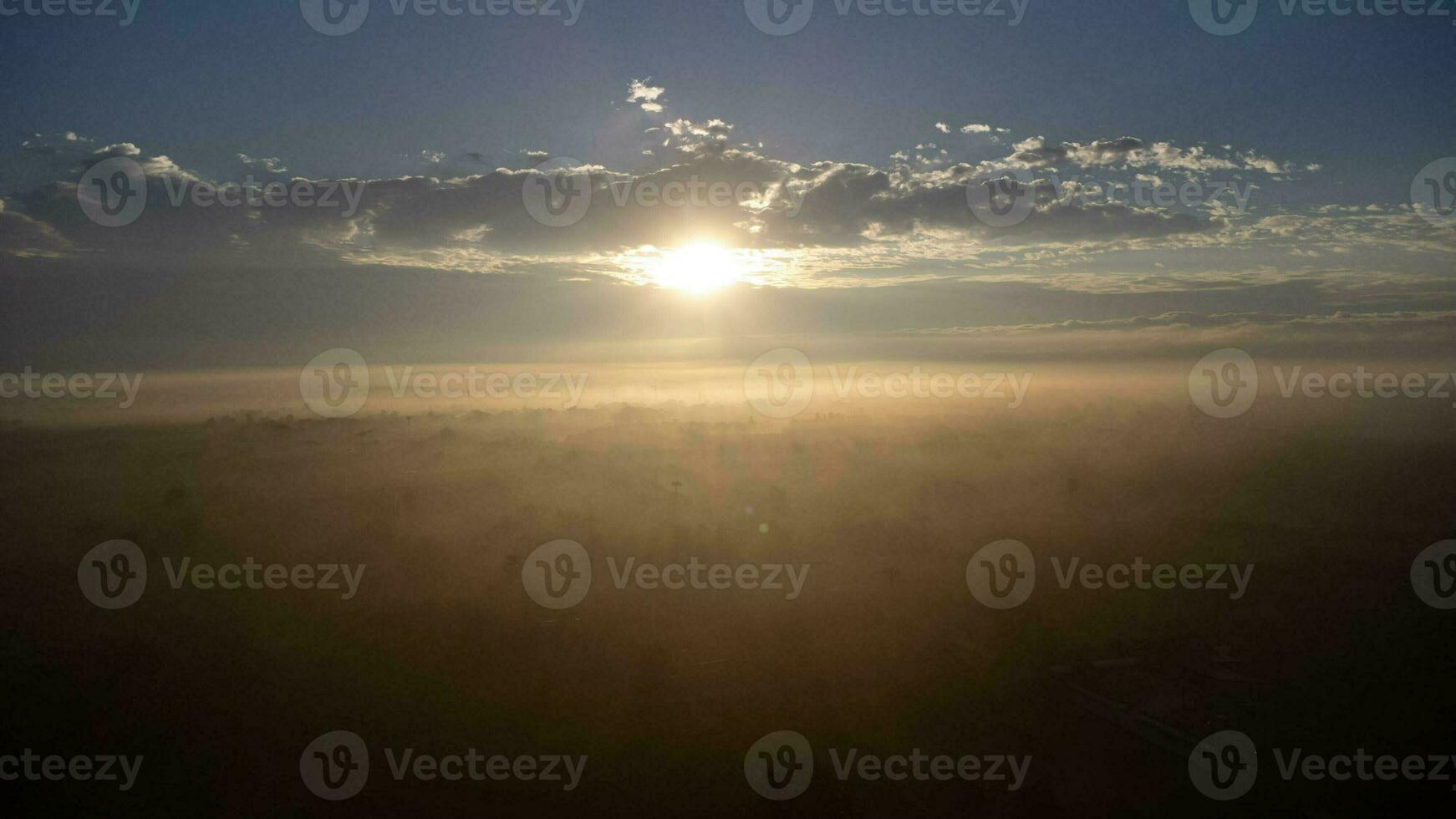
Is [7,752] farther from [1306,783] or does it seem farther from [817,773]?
[1306,783]

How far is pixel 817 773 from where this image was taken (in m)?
27.7

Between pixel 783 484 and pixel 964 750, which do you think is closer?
pixel 964 750

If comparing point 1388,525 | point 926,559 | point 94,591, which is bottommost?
point 1388,525

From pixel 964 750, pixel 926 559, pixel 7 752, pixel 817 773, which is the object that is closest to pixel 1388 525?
pixel 926 559

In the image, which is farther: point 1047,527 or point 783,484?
point 783,484

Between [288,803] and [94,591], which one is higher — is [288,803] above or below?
below

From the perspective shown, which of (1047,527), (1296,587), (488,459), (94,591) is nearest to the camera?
(94,591)

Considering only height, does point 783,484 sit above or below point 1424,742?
above

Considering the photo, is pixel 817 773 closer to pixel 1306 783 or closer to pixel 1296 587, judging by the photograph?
pixel 1306 783

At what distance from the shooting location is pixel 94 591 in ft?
163

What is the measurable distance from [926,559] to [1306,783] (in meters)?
36.4

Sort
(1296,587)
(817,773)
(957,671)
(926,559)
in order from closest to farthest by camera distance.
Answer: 1. (817,773)
2. (957,671)
3. (1296,587)
4. (926,559)

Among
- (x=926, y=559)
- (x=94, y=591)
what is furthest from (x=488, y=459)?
(x=926, y=559)

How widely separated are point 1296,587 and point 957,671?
35858mm
